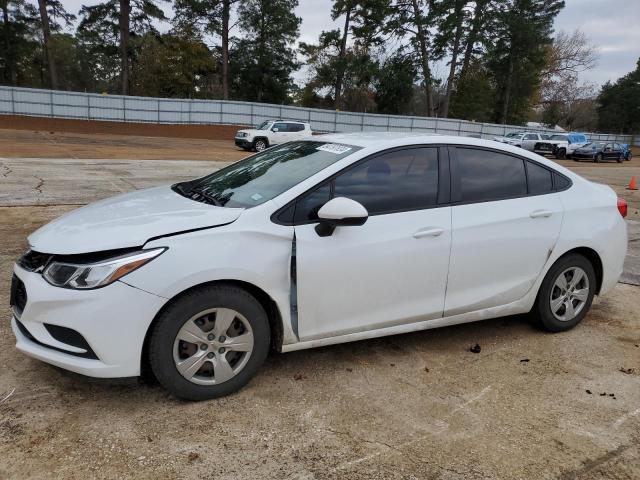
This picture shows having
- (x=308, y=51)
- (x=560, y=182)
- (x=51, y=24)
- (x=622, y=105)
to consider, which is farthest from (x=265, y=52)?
(x=560, y=182)

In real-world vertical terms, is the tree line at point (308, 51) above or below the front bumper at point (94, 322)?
above

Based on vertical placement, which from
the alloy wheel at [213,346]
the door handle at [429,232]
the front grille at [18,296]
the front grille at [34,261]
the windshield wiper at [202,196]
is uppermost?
the windshield wiper at [202,196]

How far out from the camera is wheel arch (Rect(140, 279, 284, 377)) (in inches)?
110

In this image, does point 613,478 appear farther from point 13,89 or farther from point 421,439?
point 13,89

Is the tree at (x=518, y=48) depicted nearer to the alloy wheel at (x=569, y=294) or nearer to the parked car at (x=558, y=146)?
the parked car at (x=558, y=146)

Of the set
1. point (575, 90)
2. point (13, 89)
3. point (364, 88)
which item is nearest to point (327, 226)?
point (13, 89)

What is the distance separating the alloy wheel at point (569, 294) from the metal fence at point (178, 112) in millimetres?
24792

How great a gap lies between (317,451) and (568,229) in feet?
8.72

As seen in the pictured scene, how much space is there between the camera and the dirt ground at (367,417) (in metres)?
2.52

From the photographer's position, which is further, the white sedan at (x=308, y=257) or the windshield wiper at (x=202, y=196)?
the windshield wiper at (x=202, y=196)

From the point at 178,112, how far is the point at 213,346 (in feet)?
112

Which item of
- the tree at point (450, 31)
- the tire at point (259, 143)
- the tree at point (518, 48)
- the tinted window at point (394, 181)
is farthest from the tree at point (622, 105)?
the tinted window at point (394, 181)

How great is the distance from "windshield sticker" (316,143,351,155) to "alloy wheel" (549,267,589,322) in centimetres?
202

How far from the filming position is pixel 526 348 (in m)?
3.97
